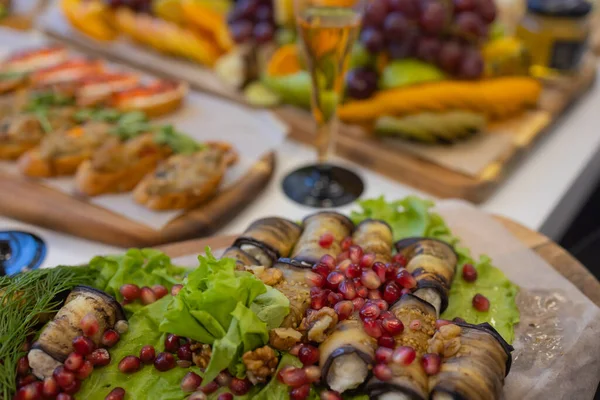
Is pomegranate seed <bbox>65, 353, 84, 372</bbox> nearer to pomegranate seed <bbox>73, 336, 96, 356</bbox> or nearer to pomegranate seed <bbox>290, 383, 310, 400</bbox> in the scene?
pomegranate seed <bbox>73, 336, 96, 356</bbox>

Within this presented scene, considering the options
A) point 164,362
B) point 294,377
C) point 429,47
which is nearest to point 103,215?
point 164,362

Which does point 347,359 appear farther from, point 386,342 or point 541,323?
point 541,323

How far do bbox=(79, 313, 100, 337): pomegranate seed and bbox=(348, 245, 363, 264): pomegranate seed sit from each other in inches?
22.4

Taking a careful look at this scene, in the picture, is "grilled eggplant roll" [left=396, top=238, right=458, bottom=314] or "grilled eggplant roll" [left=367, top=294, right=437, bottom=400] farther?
"grilled eggplant roll" [left=396, top=238, right=458, bottom=314]

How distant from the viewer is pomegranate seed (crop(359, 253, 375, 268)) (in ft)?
4.40

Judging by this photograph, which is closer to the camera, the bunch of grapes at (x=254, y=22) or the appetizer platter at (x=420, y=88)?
the appetizer platter at (x=420, y=88)

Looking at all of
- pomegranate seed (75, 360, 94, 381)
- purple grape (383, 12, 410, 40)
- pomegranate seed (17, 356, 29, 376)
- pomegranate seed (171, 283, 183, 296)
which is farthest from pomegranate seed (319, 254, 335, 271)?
purple grape (383, 12, 410, 40)

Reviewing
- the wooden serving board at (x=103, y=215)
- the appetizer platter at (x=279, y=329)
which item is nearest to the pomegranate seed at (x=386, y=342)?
the appetizer platter at (x=279, y=329)

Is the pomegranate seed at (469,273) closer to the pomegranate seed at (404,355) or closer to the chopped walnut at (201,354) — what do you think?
the pomegranate seed at (404,355)

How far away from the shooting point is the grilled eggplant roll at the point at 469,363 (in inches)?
41.3

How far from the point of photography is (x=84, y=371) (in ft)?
3.81

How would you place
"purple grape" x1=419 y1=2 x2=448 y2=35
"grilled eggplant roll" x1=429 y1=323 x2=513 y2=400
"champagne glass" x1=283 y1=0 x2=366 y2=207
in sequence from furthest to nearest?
1. "purple grape" x1=419 y1=2 x2=448 y2=35
2. "champagne glass" x1=283 y1=0 x2=366 y2=207
3. "grilled eggplant roll" x1=429 y1=323 x2=513 y2=400

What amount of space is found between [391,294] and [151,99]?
1.53m

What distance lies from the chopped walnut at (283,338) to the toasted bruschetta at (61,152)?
113 centimetres
